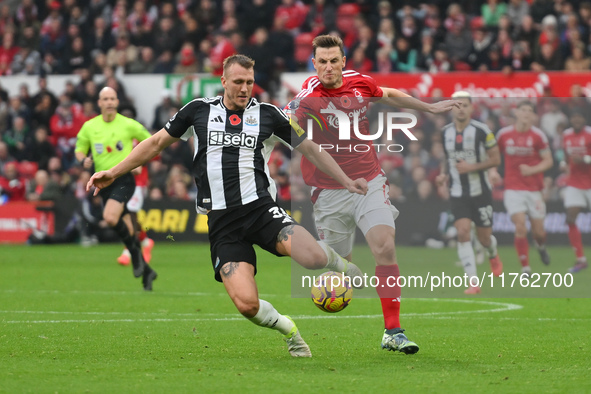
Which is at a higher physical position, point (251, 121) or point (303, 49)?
point (303, 49)

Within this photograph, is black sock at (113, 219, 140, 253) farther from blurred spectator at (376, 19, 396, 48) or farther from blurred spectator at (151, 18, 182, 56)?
blurred spectator at (151, 18, 182, 56)

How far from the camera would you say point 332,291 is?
23.6 ft

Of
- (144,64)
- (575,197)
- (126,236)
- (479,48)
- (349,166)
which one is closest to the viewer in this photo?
(349,166)

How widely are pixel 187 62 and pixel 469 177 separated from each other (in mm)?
12755

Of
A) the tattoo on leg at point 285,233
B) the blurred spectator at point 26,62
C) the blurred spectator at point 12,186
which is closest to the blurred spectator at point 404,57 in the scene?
the blurred spectator at point 12,186

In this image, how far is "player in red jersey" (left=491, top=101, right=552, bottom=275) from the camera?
12.2 meters

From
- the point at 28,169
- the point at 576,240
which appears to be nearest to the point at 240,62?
the point at 576,240

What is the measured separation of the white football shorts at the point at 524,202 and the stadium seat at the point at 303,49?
32.9 feet

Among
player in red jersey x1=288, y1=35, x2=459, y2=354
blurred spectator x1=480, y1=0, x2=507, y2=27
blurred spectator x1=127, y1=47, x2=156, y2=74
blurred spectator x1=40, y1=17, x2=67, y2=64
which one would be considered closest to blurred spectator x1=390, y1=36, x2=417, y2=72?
blurred spectator x1=480, y1=0, x2=507, y2=27

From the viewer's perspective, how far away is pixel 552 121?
13.5 m

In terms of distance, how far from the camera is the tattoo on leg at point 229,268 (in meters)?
6.99

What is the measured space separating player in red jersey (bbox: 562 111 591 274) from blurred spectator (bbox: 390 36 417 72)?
24.7 ft

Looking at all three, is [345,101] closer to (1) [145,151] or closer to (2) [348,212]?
(2) [348,212]

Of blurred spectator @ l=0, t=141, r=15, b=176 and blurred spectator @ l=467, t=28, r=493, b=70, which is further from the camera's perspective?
blurred spectator @ l=0, t=141, r=15, b=176
